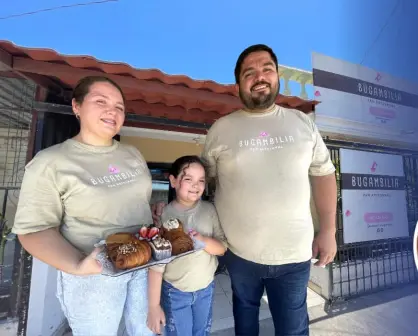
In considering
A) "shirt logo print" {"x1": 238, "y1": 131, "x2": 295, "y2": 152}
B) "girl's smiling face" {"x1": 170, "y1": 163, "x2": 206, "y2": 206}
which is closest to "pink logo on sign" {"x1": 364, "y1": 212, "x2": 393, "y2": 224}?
"shirt logo print" {"x1": 238, "y1": 131, "x2": 295, "y2": 152}

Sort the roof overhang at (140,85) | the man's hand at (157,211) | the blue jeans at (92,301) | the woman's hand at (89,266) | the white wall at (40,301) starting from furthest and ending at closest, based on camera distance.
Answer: the white wall at (40,301), the roof overhang at (140,85), the man's hand at (157,211), the blue jeans at (92,301), the woman's hand at (89,266)

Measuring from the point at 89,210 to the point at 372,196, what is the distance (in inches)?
148

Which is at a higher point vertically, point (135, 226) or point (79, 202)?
point (79, 202)

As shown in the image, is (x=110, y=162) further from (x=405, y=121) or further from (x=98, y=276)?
(x=405, y=121)

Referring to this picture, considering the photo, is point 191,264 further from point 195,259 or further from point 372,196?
point 372,196

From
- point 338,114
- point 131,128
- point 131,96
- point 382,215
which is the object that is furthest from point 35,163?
point 382,215

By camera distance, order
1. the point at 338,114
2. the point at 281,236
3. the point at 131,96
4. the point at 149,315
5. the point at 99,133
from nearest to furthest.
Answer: the point at 99,133, the point at 149,315, the point at 281,236, the point at 131,96, the point at 338,114

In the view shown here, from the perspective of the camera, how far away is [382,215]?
342cm

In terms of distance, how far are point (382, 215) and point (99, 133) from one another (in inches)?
157

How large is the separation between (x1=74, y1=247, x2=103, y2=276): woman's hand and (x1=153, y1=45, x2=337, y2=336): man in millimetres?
731

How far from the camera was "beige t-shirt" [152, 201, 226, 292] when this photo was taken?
1323 mm

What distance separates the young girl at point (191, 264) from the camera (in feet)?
4.34

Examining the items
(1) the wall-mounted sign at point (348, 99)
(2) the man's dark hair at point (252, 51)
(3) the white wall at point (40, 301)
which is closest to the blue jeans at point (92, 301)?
(2) the man's dark hair at point (252, 51)

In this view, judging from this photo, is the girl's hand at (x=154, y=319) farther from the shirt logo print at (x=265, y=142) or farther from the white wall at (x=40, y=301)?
the white wall at (x=40, y=301)
